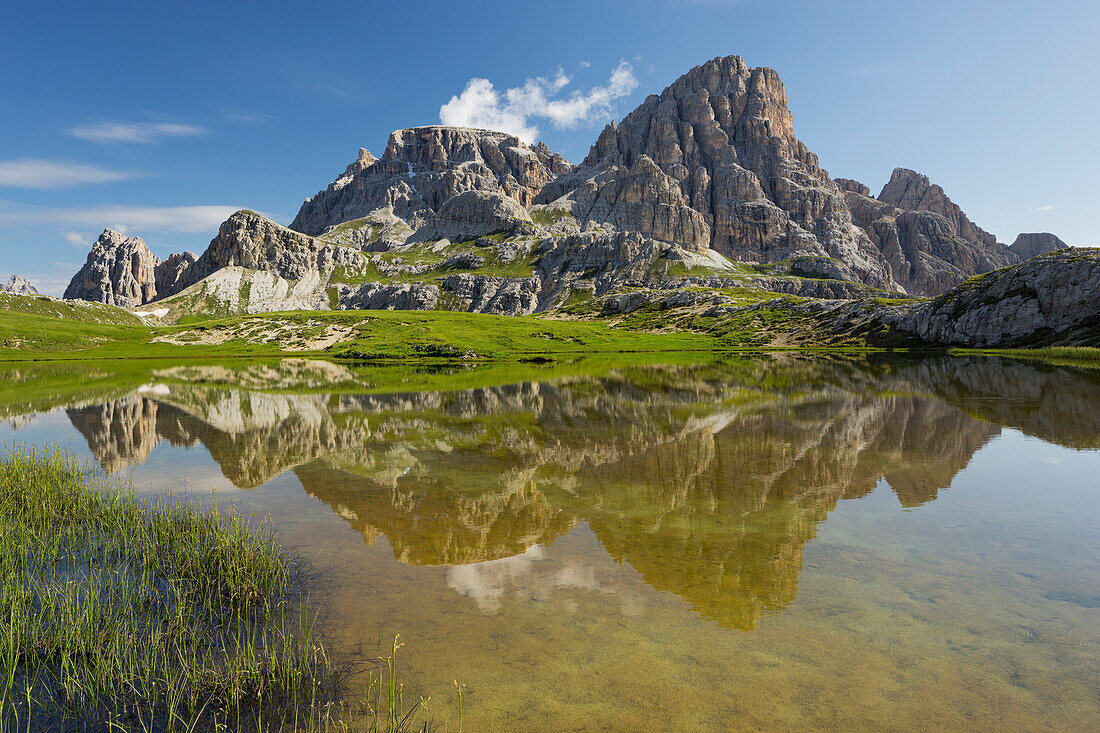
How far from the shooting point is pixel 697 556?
11773 millimetres

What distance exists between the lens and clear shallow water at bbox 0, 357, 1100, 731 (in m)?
7.21

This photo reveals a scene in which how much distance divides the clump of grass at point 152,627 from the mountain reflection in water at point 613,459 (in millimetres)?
3329

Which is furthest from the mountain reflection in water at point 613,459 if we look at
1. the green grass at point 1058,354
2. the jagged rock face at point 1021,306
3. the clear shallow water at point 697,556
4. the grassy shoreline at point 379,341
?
the jagged rock face at point 1021,306

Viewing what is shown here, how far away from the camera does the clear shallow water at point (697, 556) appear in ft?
23.7

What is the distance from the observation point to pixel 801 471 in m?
18.9

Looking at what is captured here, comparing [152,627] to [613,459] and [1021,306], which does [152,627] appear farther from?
[1021,306]

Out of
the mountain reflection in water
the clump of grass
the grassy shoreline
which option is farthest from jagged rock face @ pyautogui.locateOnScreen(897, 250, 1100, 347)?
the clump of grass

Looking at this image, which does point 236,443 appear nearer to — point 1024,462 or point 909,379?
point 1024,462

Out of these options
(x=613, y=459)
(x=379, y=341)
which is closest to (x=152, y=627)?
(x=613, y=459)

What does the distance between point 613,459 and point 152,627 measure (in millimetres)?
16205

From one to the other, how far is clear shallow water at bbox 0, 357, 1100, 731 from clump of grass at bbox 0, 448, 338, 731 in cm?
115

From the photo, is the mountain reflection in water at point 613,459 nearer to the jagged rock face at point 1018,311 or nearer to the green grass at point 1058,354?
the green grass at point 1058,354

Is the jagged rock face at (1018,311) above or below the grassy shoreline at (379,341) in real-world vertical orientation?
above

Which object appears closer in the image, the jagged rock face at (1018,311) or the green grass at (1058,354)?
the green grass at (1058,354)
